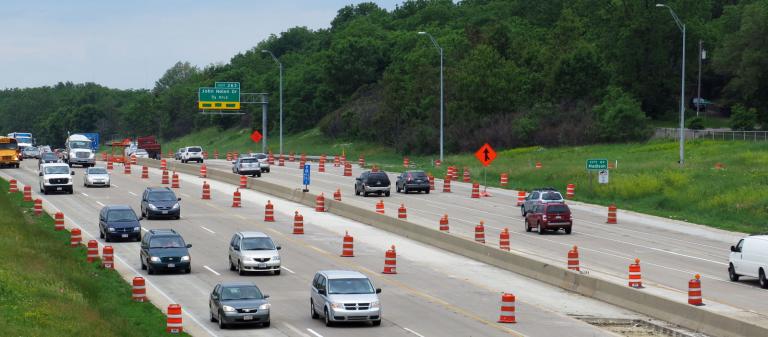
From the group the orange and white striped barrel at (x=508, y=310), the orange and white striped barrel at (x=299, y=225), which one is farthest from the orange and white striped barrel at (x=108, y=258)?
the orange and white striped barrel at (x=508, y=310)

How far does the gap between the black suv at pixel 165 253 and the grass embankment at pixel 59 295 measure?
4.30ft

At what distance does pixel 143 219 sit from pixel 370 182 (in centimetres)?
1714

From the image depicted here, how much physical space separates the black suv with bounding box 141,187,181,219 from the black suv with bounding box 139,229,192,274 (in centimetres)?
1599

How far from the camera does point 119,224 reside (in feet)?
161

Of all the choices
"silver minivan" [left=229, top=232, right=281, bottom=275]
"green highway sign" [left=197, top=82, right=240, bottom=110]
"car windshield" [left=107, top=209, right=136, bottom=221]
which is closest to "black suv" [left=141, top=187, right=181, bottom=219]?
"car windshield" [left=107, top=209, right=136, bottom=221]

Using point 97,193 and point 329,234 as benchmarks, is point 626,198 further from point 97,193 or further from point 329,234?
point 97,193

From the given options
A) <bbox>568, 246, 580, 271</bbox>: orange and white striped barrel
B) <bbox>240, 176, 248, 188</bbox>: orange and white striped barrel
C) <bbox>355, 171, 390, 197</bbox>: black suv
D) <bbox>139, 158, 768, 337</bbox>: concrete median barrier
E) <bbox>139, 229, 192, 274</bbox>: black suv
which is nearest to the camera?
<bbox>139, 158, 768, 337</bbox>: concrete median barrier

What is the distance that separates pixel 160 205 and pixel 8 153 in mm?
44966

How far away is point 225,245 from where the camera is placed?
48656mm

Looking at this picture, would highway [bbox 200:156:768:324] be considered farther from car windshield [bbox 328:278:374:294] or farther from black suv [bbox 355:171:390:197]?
car windshield [bbox 328:278:374:294]

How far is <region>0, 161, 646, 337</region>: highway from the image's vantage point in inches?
1199

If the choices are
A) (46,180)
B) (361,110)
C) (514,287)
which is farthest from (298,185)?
(361,110)

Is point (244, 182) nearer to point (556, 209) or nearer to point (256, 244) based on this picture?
point (556, 209)

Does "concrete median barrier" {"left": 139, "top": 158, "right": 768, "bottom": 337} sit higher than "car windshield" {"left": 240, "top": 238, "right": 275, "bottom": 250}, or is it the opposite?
"car windshield" {"left": 240, "top": 238, "right": 275, "bottom": 250}
